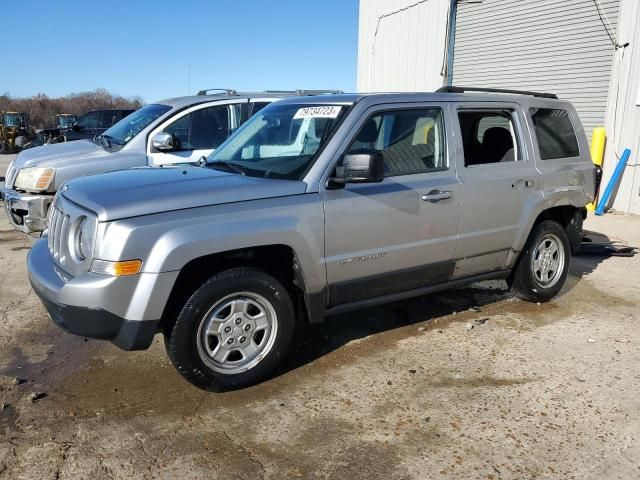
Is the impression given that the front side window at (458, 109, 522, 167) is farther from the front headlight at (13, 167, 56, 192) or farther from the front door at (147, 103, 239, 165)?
the front headlight at (13, 167, 56, 192)

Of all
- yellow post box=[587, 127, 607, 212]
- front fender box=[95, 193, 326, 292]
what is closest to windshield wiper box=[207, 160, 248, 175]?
front fender box=[95, 193, 326, 292]

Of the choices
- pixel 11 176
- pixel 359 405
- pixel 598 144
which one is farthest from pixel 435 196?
pixel 598 144

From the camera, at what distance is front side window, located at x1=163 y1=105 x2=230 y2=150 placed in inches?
279

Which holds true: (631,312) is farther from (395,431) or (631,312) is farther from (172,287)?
(172,287)

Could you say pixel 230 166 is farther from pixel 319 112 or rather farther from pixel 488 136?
pixel 488 136

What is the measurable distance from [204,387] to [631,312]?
407 centimetres

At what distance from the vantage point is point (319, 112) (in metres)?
4.20

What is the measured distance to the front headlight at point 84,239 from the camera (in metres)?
3.24

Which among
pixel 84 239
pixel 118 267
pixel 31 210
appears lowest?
pixel 31 210

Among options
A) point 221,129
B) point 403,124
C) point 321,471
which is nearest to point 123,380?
point 321,471

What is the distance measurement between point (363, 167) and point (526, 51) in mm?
10415

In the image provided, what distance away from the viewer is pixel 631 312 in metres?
5.31

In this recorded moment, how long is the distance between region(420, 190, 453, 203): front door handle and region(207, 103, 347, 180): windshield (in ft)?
2.88

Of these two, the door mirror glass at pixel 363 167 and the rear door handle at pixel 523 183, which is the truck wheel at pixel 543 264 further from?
the door mirror glass at pixel 363 167
